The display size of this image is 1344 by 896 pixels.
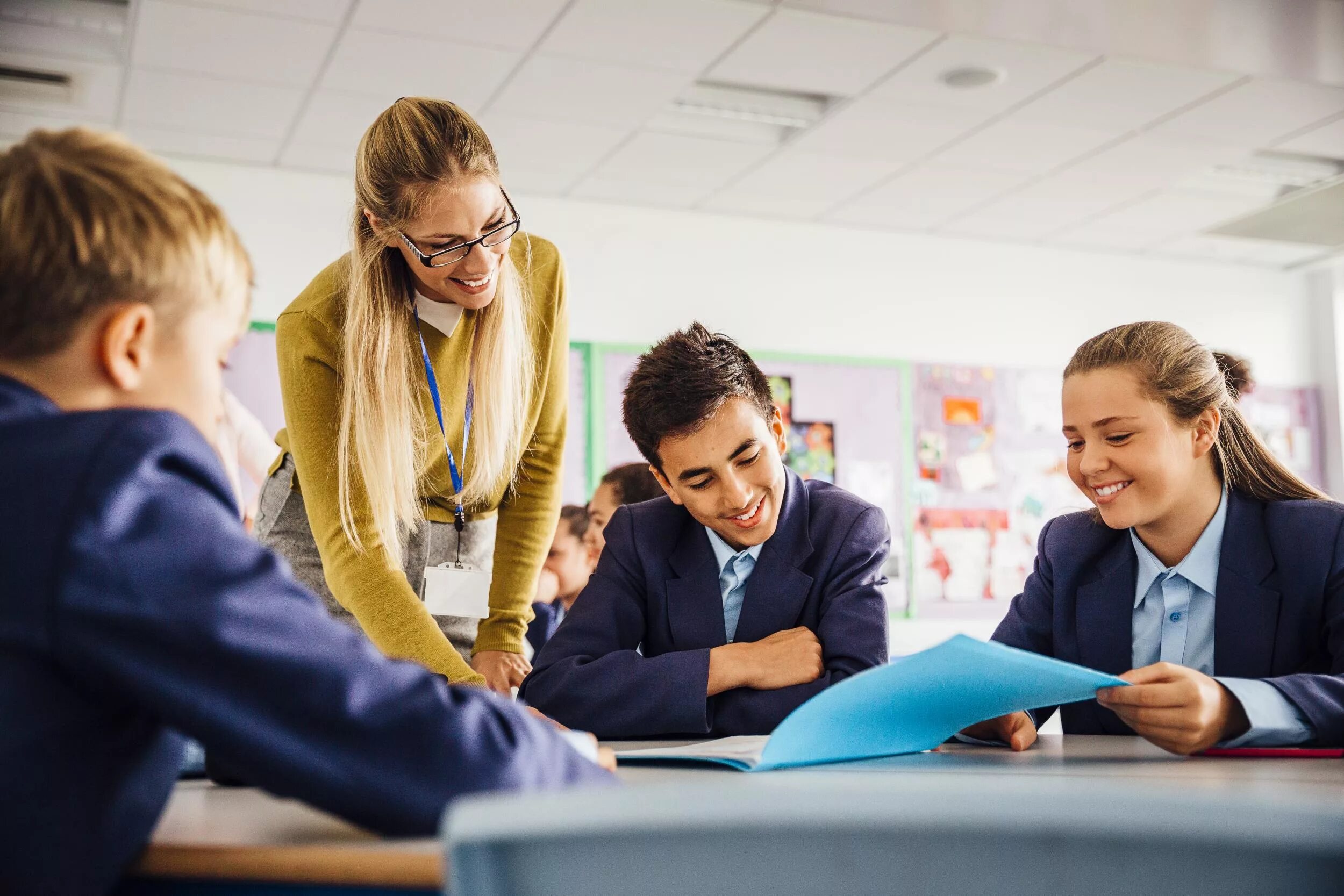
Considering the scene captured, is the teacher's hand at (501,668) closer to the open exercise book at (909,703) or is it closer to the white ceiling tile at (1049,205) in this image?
the open exercise book at (909,703)

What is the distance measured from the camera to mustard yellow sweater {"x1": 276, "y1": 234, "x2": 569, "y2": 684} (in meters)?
1.56

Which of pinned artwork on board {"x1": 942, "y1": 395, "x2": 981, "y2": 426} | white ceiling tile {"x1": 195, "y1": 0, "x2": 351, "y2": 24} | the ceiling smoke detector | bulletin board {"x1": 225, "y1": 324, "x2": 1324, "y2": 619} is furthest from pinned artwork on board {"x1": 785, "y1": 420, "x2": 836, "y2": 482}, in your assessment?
white ceiling tile {"x1": 195, "y1": 0, "x2": 351, "y2": 24}

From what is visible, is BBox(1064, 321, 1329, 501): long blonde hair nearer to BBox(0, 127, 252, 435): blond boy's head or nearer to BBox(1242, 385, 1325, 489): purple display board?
BBox(0, 127, 252, 435): blond boy's head

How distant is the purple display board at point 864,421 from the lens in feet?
17.9

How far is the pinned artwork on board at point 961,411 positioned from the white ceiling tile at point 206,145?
3232mm

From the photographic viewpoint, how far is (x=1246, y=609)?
1.38 metres

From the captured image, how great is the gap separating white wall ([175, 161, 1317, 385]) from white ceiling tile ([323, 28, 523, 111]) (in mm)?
788

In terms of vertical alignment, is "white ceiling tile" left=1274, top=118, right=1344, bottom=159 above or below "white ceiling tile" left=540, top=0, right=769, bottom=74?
above

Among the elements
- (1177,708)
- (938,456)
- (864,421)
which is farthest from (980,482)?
(1177,708)

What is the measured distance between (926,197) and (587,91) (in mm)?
1825

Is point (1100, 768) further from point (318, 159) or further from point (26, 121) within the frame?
point (26, 121)


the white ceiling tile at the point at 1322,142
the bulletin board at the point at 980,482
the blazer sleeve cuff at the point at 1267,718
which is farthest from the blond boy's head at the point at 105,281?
the bulletin board at the point at 980,482

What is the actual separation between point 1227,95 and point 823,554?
346cm

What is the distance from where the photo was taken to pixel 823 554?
5.31 ft
